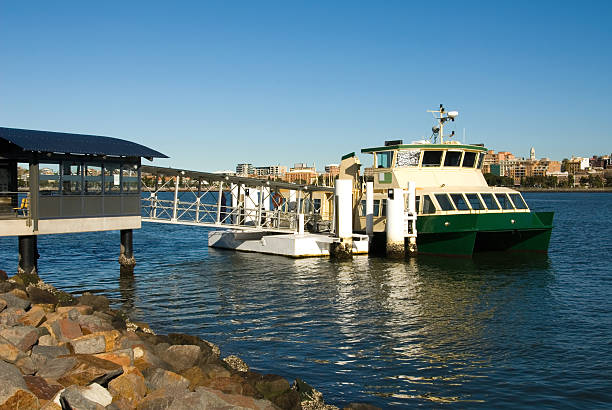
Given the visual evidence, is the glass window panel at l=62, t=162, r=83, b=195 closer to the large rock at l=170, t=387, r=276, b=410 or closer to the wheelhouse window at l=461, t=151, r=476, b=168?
the large rock at l=170, t=387, r=276, b=410

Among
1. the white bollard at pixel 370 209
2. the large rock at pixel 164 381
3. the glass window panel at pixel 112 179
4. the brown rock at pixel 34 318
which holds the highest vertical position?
the glass window panel at pixel 112 179

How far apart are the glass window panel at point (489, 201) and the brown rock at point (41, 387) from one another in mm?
26903

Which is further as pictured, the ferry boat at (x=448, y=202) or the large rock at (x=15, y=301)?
the ferry boat at (x=448, y=202)

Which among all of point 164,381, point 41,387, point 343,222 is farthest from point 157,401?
point 343,222

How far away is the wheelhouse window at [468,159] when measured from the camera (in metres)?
35.2

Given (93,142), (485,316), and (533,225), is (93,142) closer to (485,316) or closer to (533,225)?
(485,316)

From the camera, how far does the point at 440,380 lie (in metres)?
12.9

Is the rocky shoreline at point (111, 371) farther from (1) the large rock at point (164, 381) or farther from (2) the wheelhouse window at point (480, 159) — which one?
(2) the wheelhouse window at point (480, 159)

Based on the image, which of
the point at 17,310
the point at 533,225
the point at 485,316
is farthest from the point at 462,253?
the point at 17,310

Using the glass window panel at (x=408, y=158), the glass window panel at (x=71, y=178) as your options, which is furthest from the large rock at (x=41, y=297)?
the glass window panel at (x=408, y=158)

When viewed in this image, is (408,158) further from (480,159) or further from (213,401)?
(213,401)

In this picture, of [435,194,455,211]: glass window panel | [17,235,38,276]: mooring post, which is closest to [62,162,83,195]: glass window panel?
[17,235,38,276]: mooring post

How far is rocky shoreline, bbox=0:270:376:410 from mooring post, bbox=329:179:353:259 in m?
18.0

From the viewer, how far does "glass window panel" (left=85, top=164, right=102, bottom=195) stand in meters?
23.2
